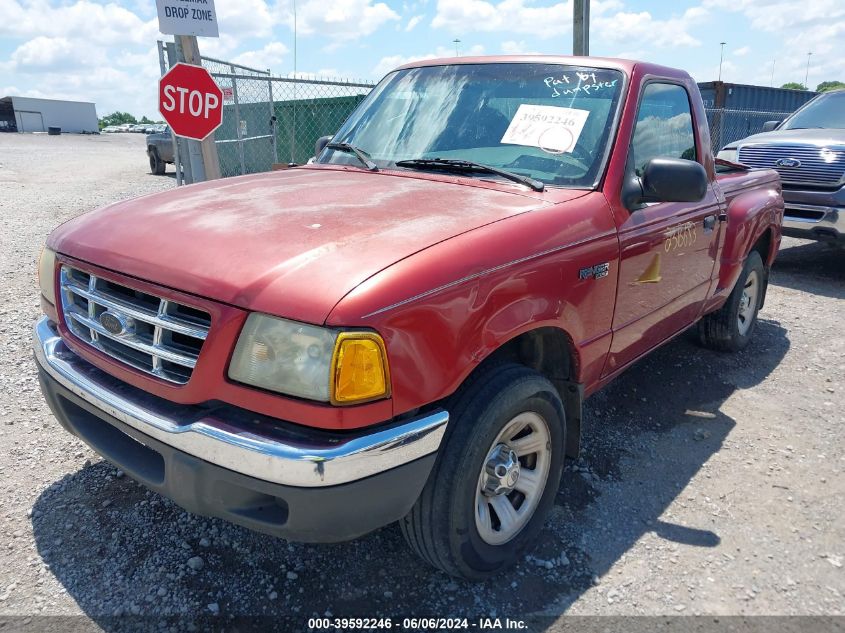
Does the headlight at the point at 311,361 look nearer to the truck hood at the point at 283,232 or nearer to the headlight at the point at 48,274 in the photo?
the truck hood at the point at 283,232

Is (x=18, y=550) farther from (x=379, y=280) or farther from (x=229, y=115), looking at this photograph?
(x=229, y=115)

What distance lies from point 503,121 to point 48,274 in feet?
6.79

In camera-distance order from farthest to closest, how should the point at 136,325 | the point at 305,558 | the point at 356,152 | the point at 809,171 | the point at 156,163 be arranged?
the point at 156,163
the point at 809,171
the point at 356,152
the point at 305,558
the point at 136,325

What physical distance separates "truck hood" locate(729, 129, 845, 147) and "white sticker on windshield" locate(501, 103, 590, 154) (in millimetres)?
5544

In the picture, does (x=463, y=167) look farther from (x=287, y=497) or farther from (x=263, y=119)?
(x=263, y=119)

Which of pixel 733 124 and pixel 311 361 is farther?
pixel 733 124

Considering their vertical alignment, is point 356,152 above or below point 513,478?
above

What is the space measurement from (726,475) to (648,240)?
51.5 inches

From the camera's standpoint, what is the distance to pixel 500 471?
7.86ft

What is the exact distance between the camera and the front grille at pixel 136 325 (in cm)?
201

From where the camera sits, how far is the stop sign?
5.27m

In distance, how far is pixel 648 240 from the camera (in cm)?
298

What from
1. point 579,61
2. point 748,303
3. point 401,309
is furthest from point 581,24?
point 401,309

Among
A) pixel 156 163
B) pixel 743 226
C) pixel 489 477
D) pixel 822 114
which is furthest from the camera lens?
pixel 156 163
